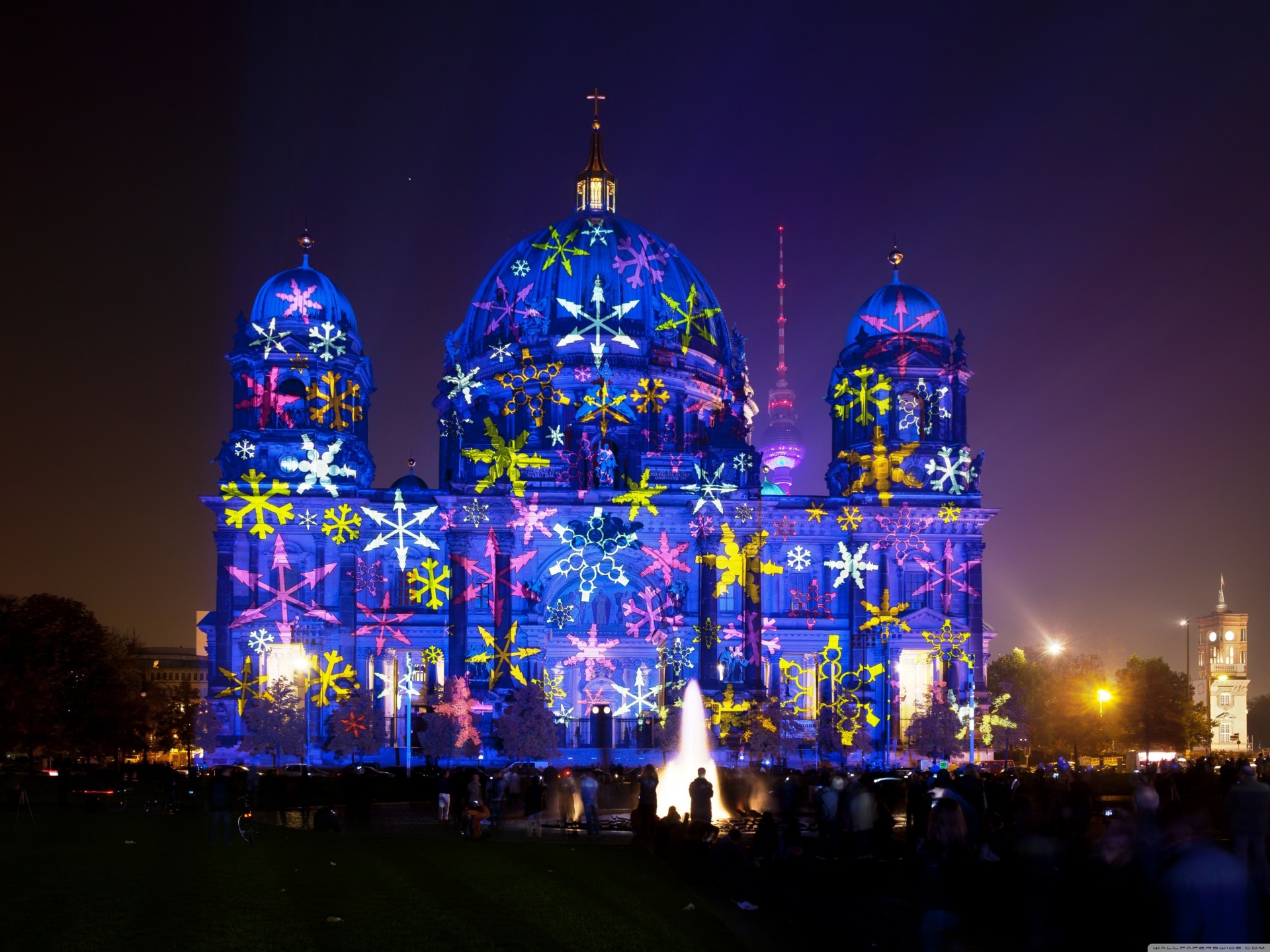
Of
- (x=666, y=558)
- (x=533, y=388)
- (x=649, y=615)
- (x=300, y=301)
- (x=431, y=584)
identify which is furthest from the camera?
(x=533, y=388)

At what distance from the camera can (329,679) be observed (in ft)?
283

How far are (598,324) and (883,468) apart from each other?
70.7 ft

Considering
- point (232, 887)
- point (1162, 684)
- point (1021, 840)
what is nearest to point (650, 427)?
point (1162, 684)

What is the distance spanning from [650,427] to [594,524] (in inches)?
443

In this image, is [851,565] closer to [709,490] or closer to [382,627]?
[709,490]

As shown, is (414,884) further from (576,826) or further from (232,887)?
(576,826)

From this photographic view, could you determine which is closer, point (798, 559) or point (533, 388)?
point (798, 559)

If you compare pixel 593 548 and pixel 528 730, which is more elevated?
pixel 593 548

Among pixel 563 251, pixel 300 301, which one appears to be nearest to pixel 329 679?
pixel 300 301

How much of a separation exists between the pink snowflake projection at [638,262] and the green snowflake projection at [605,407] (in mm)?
9660

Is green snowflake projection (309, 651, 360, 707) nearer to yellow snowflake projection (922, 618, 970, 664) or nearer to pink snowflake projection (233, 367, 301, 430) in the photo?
pink snowflake projection (233, 367, 301, 430)

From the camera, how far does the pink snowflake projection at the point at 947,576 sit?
90500mm

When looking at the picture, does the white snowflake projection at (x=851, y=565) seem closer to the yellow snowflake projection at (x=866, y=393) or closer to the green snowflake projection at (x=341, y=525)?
the yellow snowflake projection at (x=866, y=393)

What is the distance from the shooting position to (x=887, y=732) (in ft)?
284
